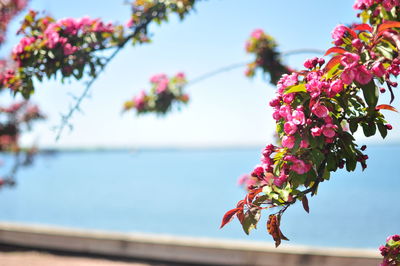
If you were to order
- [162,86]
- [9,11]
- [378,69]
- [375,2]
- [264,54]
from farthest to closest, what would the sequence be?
[162,86]
[9,11]
[264,54]
[375,2]
[378,69]

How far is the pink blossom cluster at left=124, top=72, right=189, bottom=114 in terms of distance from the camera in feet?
13.3

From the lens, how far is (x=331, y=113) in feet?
3.82

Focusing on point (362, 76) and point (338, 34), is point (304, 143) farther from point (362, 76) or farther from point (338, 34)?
point (338, 34)

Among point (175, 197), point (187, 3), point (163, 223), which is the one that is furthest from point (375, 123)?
point (175, 197)

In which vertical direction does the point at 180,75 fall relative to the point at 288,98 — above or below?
above

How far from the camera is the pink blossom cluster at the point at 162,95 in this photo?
4.04 m

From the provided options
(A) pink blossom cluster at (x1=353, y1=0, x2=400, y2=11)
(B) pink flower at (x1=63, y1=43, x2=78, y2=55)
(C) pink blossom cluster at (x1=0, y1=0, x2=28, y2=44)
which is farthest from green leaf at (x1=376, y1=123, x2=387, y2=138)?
(C) pink blossom cluster at (x1=0, y1=0, x2=28, y2=44)

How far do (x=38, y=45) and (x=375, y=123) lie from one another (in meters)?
1.77

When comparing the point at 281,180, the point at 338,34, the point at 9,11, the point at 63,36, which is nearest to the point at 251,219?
the point at 281,180

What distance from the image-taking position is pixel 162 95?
405cm

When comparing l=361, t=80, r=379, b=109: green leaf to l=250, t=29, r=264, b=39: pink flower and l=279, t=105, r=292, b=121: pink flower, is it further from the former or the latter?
l=250, t=29, r=264, b=39: pink flower

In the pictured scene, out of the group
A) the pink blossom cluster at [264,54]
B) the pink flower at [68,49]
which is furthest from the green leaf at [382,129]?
the pink blossom cluster at [264,54]

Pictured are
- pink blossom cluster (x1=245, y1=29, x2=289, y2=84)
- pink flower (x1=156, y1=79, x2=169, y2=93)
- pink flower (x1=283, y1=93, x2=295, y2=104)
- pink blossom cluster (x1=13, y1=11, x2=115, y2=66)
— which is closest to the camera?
pink flower (x1=283, y1=93, x2=295, y2=104)

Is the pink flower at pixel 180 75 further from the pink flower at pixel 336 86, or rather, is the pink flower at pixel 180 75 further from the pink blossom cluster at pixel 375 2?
the pink flower at pixel 336 86
